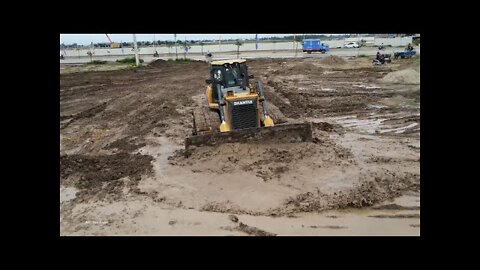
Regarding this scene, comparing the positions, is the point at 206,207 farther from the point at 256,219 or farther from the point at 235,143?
the point at 235,143

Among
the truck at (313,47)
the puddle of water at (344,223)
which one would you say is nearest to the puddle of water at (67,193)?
the puddle of water at (344,223)

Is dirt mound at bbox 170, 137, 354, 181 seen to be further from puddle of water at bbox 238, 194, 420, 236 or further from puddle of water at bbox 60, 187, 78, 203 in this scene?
puddle of water at bbox 60, 187, 78, 203

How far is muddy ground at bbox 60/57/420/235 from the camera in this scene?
6961 mm

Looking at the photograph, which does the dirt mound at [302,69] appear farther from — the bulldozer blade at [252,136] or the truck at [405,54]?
the bulldozer blade at [252,136]

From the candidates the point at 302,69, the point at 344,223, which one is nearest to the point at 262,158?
the point at 344,223

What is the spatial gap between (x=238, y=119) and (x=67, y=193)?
4.73 meters

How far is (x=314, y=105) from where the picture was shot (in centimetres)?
1761

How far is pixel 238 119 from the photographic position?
1043 cm

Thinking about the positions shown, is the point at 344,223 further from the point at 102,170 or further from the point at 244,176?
the point at 102,170

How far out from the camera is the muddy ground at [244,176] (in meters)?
6.96

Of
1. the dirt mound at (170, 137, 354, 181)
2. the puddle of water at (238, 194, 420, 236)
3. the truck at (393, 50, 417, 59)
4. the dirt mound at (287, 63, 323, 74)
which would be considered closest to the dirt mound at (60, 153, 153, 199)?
the dirt mound at (170, 137, 354, 181)

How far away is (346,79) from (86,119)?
1724 cm

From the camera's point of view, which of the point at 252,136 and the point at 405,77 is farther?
the point at 405,77

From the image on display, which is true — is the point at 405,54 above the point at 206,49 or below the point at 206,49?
below
